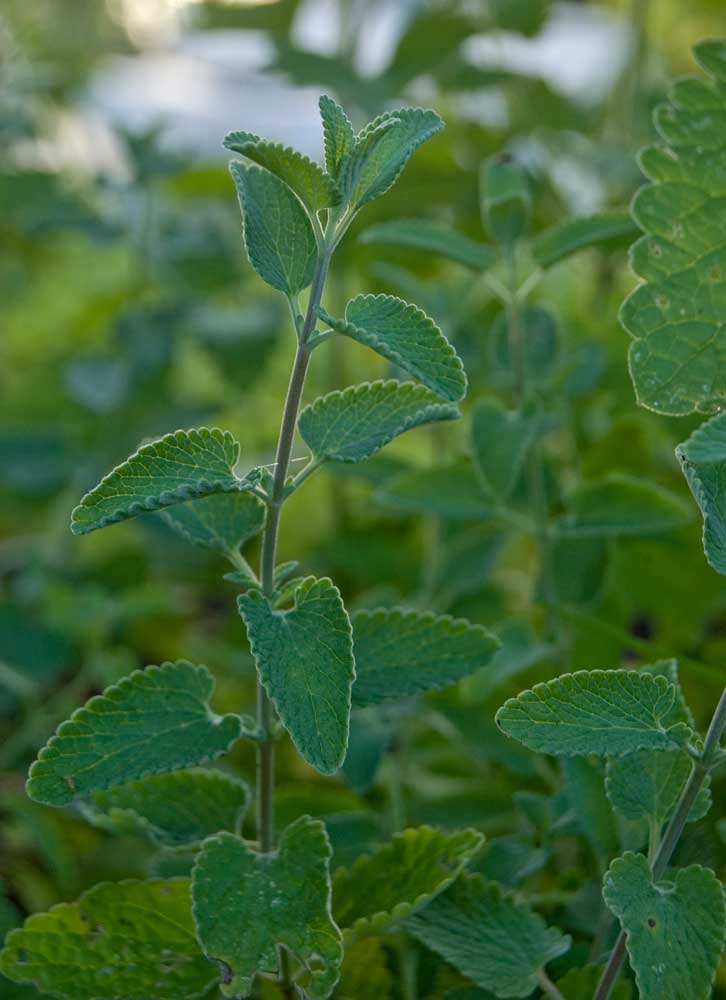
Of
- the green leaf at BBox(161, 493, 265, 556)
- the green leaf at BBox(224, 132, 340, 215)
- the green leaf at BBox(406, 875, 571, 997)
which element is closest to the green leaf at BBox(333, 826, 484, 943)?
→ the green leaf at BBox(406, 875, 571, 997)

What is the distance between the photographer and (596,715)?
461 mm

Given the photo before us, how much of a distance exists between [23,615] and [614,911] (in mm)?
709

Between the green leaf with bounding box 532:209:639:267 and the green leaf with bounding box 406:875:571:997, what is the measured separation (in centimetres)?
34

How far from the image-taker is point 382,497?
0.75m

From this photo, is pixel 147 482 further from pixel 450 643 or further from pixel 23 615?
pixel 23 615

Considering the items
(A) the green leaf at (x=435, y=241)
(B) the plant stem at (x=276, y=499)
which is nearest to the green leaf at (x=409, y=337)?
(B) the plant stem at (x=276, y=499)

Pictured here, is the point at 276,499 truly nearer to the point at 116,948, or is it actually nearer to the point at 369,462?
the point at 116,948

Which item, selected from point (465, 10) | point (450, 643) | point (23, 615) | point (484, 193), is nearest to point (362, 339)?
point (450, 643)

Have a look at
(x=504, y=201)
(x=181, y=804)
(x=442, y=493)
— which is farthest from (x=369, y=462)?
(x=181, y=804)

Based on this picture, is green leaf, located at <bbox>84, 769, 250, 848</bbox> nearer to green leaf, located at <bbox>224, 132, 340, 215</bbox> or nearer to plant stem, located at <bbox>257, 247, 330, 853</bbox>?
plant stem, located at <bbox>257, 247, 330, 853</bbox>

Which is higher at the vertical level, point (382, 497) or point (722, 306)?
point (722, 306)

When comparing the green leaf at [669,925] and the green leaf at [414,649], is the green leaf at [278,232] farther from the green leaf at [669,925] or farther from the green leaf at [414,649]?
the green leaf at [669,925]

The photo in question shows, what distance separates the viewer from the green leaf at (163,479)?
0.43 meters

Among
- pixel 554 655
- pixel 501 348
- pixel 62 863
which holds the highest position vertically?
pixel 501 348
